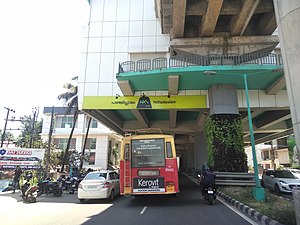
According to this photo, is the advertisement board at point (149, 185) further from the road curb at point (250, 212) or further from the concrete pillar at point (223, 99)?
the concrete pillar at point (223, 99)

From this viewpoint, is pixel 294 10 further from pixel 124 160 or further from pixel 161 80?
pixel 161 80

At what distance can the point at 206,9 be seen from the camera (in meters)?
15.2

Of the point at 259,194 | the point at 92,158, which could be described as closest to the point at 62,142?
the point at 92,158

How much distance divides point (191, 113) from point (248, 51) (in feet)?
25.9

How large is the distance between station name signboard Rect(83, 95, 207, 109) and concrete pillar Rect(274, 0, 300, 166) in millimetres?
10216

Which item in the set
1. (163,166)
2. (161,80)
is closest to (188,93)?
(161,80)

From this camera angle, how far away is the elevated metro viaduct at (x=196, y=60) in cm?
1470

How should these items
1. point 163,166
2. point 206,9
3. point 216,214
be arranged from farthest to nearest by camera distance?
1. point 206,9
2. point 163,166
3. point 216,214

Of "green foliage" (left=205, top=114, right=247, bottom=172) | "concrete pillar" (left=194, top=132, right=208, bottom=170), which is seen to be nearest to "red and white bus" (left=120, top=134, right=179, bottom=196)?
"green foliage" (left=205, top=114, right=247, bottom=172)

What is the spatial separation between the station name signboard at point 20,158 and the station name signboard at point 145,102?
5011 millimetres

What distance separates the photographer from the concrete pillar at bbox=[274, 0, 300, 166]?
230 inches

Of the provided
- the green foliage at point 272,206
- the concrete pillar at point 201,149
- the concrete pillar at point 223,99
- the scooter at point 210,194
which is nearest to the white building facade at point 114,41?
the concrete pillar at point 223,99

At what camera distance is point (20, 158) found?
56.2ft

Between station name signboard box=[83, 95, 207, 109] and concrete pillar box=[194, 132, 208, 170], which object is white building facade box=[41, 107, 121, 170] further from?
station name signboard box=[83, 95, 207, 109]
